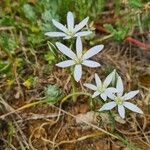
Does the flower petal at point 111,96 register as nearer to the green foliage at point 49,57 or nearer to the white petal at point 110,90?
the white petal at point 110,90

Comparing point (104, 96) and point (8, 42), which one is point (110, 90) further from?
point (8, 42)

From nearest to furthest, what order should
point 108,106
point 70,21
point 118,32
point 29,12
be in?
1. point 108,106
2. point 70,21
3. point 118,32
4. point 29,12

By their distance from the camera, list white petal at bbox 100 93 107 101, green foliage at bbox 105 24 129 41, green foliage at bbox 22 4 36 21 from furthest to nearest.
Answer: green foliage at bbox 22 4 36 21
green foliage at bbox 105 24 129 41
white petal at bbox 100 93 107 101

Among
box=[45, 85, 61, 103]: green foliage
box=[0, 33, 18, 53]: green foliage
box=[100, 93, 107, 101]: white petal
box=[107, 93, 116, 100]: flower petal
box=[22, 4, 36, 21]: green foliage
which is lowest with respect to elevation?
box=[45, 85, 61, 103]: green foliage

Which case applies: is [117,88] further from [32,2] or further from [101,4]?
[32,2]

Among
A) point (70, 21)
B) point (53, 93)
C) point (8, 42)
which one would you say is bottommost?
point (53, 93)

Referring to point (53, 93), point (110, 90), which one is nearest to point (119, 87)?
point (110, 90)

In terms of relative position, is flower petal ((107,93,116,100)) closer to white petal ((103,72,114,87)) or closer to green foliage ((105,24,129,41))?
white petal ((103,72,114,87))

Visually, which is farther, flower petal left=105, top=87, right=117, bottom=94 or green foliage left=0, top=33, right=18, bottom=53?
green foliage left=0, top=33, right=18, bottom=53

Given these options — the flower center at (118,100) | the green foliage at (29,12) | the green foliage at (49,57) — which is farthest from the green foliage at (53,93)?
the green foliage at (29,12)

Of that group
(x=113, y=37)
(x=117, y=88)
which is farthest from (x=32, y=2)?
(x=117, y=88)

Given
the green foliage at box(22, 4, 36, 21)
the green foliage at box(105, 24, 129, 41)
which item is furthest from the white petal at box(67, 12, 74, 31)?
the green foliage at box(22, 4, 36, 21)
